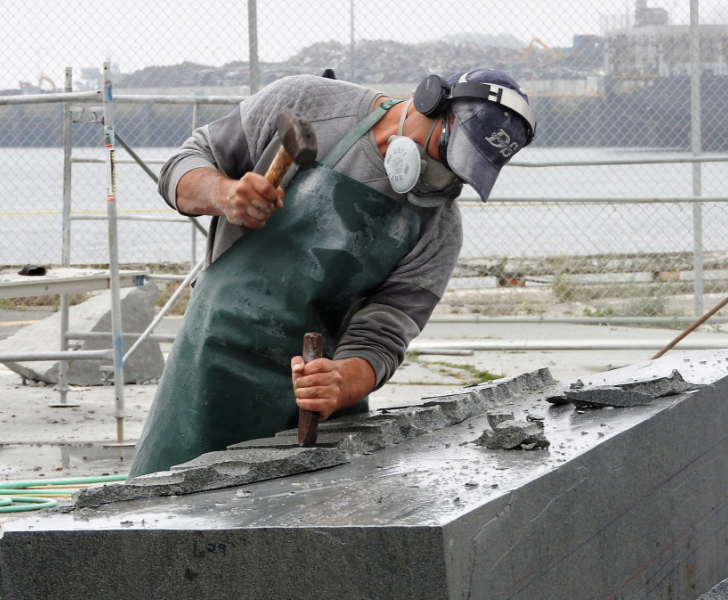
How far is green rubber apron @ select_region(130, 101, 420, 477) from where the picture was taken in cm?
252

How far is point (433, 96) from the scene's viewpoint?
7.68ft

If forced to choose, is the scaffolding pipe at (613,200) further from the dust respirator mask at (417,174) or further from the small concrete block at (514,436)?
the small concrete block at (514,436)

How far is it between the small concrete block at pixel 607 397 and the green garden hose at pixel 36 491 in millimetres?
2235

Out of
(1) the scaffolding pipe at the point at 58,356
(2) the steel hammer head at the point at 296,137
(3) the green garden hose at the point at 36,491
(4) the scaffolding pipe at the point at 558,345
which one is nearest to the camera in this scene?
(2) the steel hammer head at the point at 296,137

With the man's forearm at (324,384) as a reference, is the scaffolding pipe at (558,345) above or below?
below

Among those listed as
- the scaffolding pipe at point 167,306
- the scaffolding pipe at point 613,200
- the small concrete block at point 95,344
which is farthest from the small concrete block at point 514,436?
the small concrete block at point 95,344

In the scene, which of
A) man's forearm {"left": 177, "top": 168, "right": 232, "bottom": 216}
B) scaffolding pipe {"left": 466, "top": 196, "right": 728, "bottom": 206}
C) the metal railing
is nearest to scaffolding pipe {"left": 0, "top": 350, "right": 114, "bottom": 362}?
the metal railing

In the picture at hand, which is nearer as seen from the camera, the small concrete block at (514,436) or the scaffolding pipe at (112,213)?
the small concrete block at (514,436)

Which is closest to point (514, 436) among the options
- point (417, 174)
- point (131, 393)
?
point (417, 174)

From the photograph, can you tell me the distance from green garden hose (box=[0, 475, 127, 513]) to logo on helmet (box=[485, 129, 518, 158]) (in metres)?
2.48

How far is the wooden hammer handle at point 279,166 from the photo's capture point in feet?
7.30

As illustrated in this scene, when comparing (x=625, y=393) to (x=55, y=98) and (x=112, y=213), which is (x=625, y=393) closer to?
(x=112, y=213)

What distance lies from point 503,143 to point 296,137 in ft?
1.75

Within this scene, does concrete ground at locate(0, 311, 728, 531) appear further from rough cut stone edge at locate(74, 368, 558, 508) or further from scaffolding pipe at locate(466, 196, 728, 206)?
rough cut stone edge at locate(74, 368, 558, 508)
